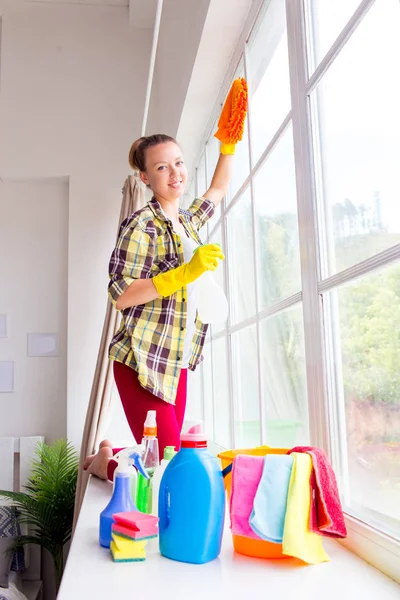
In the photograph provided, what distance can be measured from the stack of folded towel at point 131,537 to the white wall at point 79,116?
237 cm

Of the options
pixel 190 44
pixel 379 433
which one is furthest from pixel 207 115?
pixel 379 433

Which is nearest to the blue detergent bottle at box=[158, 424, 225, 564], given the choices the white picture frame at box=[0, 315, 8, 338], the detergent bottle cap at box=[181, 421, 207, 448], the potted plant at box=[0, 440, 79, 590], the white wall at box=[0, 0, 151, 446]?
the detergent bottle cap at box=[181, 421, 207, 448]

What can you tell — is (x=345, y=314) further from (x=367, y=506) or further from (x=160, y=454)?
(x=160, y=454)

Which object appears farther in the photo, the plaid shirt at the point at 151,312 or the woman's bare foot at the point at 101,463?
the woman's bare foot at the point at 101,463

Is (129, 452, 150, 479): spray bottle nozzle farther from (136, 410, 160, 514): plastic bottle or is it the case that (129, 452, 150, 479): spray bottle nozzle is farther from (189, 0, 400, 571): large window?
(189, 0, 400, 571): large window

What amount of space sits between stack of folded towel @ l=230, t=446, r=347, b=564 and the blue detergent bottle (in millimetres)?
36

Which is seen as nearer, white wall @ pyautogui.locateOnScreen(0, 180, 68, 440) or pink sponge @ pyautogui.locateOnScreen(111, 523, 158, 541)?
pink sponge @ pyautogui.locateOnScreen(111, 523, 158, 541)

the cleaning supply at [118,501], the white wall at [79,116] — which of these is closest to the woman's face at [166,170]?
the cleaning supply at [118,501]

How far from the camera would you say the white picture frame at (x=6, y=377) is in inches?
131

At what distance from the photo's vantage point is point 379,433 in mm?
945

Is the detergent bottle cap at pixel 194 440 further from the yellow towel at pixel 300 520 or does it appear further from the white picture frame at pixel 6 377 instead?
the white picture frame at pixel 6 377

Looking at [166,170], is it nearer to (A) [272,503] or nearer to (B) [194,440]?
(B) [194,440]

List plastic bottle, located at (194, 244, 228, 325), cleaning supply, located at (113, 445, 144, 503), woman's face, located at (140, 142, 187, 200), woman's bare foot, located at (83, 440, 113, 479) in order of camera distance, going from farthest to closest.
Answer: woman's bare foot, located at (83, 440, 113, 479) < woman's face, located at (140, 142, 187, 200) < plastic bottle, located at (194, 244, 228, 325) < cleaning supply, located at (113, 445, 144, 503)

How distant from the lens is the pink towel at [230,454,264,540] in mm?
873
